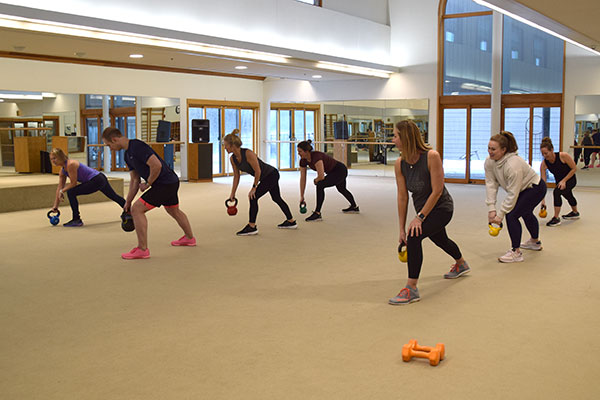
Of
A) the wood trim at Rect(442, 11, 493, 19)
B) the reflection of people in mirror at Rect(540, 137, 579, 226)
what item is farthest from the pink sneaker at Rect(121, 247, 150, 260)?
the wood trim at Rect(442, 11, 493, 19)

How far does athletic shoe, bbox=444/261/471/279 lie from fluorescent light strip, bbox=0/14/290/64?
6955 millimetres

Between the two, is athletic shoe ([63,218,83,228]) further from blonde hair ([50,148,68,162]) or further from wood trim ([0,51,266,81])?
wood trim ([0,51,266,81])

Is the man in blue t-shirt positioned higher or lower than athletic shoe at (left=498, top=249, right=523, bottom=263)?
higher

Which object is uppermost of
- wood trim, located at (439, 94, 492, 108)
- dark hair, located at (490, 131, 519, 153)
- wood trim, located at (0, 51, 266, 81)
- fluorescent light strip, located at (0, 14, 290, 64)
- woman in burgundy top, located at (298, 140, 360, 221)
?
wood trim, located at (0, 51, 266, 81)

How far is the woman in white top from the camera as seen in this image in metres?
5.96

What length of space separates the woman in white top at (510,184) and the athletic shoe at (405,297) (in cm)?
126

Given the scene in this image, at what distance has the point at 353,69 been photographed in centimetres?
1580

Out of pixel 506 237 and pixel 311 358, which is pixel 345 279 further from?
pixel 506 237

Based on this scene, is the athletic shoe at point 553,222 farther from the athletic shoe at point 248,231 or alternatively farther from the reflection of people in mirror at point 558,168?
the athletic shoe at point 248,231

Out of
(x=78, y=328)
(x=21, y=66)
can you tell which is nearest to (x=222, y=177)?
(x=21, y=66)

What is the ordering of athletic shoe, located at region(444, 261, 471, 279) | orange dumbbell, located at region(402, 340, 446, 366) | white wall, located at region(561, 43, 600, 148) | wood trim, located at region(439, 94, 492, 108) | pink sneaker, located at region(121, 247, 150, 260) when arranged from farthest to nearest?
wood trim, located at region(439, 94, 492, 108) < white wall, located at region(561, 43, 600, 148) < pink sneaker, located at region(121, 247, 150, 260) < athletic shoe, located at region(444, 261, 471, 279) < orange dumbbell, located at region(402, 340, 446, 366)

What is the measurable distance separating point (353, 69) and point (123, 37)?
6906mm

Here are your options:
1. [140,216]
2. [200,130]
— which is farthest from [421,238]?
[200,130]

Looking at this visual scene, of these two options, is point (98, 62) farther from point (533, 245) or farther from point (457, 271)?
point (457, 271)
